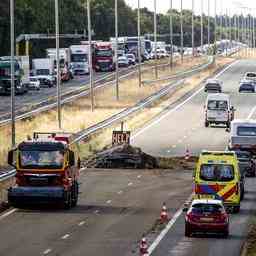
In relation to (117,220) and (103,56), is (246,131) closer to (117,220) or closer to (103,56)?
(117,220)

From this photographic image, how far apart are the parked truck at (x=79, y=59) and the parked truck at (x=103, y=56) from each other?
129cm

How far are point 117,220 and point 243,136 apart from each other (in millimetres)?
23813

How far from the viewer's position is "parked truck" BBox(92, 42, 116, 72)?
491 feet

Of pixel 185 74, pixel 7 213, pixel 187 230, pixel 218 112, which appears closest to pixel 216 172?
pixel 187 230

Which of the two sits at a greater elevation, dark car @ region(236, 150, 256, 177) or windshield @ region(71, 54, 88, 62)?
windshield @ region(71, 54, 88, 62)

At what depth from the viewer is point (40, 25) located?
170625mm

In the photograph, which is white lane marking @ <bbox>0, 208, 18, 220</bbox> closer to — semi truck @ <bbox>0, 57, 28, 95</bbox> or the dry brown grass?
the dry brown grass

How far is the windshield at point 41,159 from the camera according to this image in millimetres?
43500

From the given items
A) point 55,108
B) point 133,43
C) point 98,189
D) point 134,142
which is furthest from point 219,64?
point 98,189

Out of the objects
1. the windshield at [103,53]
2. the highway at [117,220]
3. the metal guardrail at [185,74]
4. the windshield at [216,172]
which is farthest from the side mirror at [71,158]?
the windshield at [103,53]

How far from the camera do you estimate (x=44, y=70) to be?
13512 centimetres

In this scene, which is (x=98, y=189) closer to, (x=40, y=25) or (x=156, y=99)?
(x=156, y=99)

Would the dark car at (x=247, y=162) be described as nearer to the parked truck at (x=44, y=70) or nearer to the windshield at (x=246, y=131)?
the windshield at (x=246, y=131)

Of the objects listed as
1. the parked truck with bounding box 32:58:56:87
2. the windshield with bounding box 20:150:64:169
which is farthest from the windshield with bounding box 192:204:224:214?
the parked truck with bounding box 32:58:56:87
